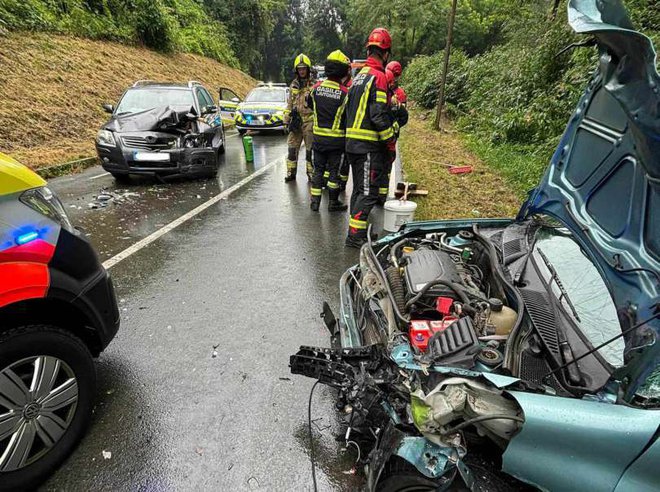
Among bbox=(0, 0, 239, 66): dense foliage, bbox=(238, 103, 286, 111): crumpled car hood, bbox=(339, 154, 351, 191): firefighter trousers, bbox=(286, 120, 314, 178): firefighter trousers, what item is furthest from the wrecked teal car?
bbox=(0, 0, 239, 66): dense foliage

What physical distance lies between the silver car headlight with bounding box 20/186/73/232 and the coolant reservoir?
7.30 ft

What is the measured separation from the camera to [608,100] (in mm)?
2027

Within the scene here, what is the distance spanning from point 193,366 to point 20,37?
13.0m

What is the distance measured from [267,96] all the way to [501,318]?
1329 cm

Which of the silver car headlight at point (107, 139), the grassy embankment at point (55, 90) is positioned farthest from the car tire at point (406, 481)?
the grassy embankment at point (55, 90)

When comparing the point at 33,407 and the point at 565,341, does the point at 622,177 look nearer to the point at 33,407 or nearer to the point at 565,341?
the point at 565,341

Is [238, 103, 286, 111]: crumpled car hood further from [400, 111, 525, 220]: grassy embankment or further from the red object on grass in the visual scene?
A: the red object on grass

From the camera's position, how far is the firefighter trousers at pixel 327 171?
5723mm

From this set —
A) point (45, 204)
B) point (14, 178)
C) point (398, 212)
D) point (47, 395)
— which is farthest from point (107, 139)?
point (47, 395)

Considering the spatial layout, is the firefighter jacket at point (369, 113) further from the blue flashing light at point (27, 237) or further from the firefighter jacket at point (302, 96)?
the blue flashing light at point (27, 237)

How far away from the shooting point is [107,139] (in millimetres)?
6777

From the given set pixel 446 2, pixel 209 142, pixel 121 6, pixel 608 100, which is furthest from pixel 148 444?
pixel 446 2

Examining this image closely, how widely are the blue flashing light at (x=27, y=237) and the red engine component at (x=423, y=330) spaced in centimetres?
183

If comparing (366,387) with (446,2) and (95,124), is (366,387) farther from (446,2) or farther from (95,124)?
(446,2)
